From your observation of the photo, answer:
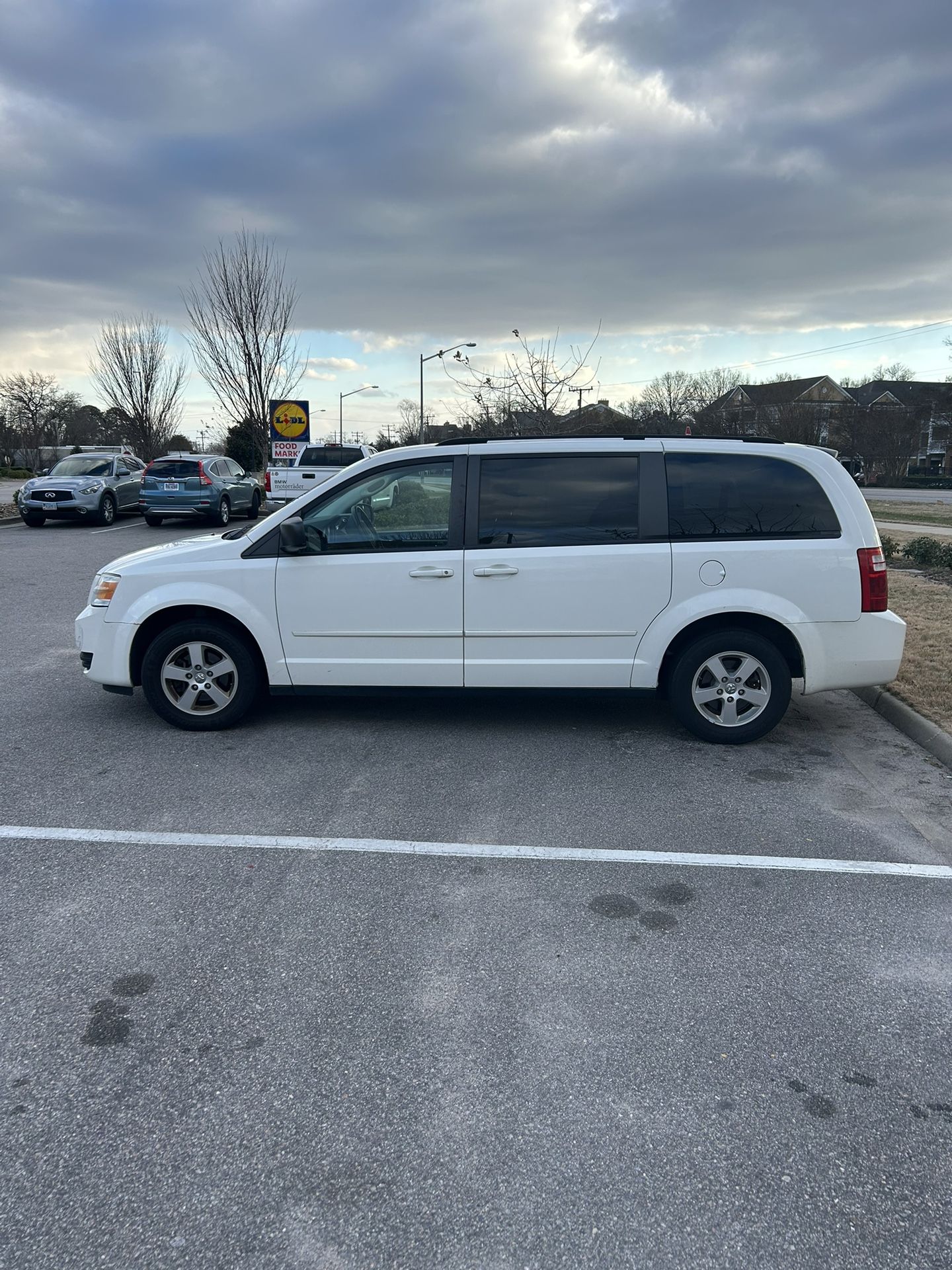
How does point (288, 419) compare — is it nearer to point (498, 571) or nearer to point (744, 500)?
point (498, 571)

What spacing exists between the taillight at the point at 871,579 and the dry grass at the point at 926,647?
102 cm

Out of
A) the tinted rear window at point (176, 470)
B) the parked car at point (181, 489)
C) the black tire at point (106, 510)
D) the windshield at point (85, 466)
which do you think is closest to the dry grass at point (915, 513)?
the parked car at point (181, 489)

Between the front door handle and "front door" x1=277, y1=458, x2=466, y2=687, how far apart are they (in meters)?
0.15

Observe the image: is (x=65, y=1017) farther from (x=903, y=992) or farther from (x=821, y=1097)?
(x=903, y=992)

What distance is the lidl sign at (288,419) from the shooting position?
72.4ft

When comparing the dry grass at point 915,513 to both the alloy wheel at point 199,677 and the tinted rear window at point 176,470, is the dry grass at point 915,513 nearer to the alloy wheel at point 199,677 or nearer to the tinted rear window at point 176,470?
the tinted rear window at point 176,470

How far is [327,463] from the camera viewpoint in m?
21.0

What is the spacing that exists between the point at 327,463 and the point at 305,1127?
19656 millimetres

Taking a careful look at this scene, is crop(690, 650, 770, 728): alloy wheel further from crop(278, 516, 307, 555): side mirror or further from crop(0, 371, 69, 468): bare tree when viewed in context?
crop(0, 371, 69, 468): bare tree

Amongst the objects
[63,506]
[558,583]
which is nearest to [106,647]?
[558,583]

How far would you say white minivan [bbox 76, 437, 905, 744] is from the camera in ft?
17.8

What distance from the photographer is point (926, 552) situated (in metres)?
12.8

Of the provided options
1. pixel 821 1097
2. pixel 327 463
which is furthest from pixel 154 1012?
pixel 327 463

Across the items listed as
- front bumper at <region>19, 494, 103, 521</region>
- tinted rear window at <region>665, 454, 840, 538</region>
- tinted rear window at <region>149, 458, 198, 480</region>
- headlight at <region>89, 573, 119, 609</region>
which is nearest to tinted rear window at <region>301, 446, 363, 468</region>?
tinted rear window at <region>149, 458, 198, 480</region>
